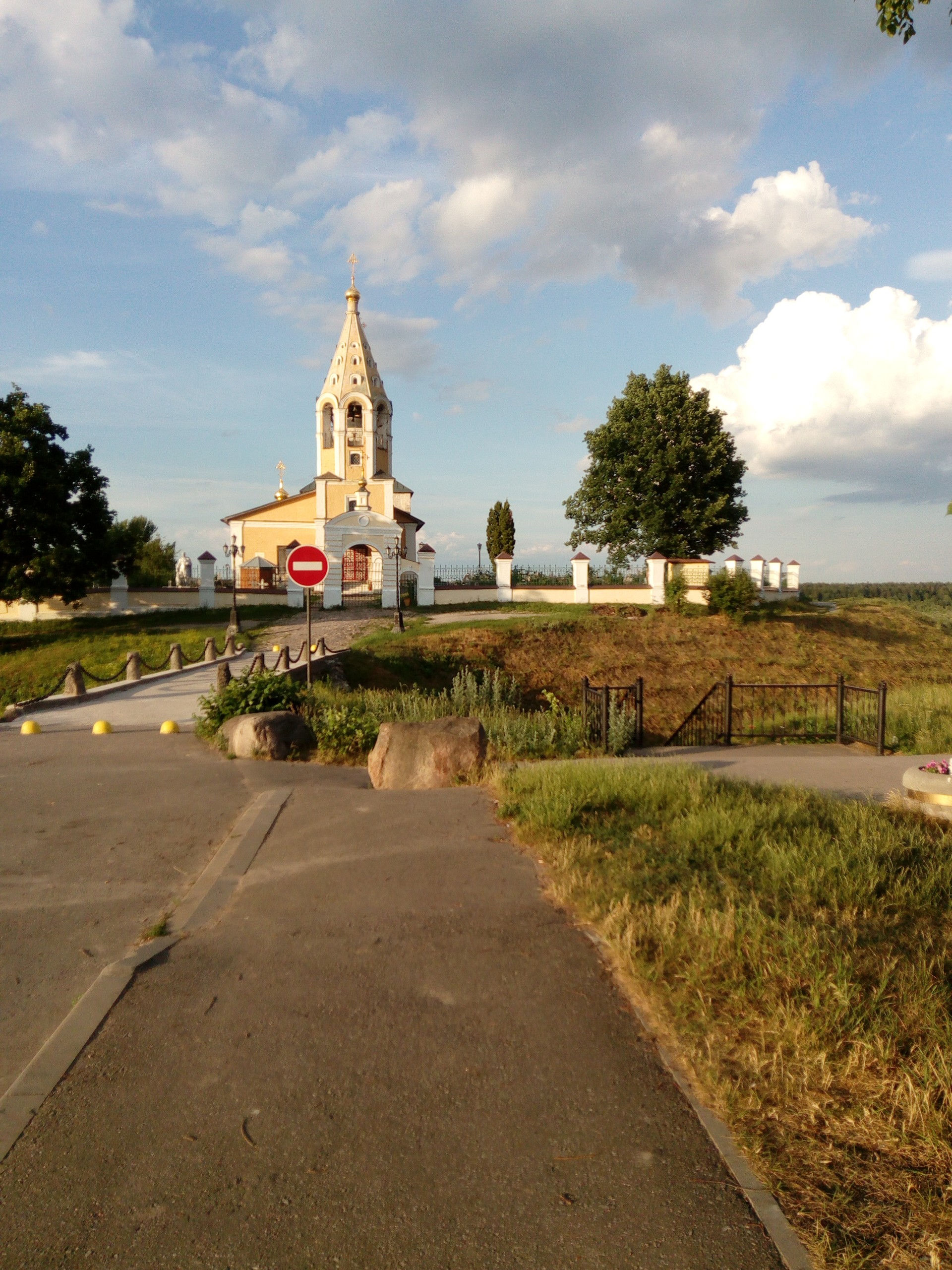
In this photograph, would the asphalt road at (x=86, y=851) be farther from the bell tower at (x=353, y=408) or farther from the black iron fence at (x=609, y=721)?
the bell tower at (x=353, y=408)

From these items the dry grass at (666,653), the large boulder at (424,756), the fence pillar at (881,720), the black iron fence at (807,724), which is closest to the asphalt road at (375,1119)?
→ the large boulder at (424,756)

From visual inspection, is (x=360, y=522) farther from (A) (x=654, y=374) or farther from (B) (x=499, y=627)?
(A) (x=654, y=374)

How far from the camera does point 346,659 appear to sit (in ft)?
70.5

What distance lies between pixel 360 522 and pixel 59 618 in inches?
522

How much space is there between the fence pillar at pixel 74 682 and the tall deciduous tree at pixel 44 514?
1746 centimetres

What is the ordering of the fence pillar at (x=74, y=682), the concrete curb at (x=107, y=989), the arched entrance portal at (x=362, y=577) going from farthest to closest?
the arched entrance portal at (x=362, y=577)
the fence pillar at (x=74, y=682)
the concrete curb at (x=107, y=989)

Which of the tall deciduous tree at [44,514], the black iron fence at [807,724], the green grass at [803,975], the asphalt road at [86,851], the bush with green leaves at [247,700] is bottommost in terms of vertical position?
the black iron fence at [807,724]

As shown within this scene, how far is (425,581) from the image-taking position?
1421 inches

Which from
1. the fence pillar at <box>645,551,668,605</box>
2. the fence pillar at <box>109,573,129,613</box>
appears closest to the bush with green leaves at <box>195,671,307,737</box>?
the fence pillar at <box>109,573,129,613</box>

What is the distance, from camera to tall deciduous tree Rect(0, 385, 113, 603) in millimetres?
30109

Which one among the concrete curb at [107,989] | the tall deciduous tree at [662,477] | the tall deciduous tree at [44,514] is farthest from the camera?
the tall deciduous tree at [662,477]

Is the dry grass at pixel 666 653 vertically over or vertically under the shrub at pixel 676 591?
under

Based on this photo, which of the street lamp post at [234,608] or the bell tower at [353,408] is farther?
the bell tower at [353,408]

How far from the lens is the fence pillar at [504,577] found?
36375 millimetres
